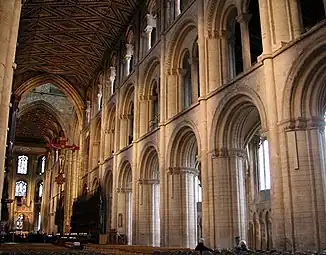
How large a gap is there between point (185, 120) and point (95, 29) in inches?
500

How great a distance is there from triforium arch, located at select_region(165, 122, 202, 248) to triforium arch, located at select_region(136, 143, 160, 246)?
2.19 meters

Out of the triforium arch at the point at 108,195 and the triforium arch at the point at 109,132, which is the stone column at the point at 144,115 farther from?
the triforium arch at the point at 109,132

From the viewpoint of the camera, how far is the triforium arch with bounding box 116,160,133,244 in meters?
22.9

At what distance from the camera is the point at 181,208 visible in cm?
1711

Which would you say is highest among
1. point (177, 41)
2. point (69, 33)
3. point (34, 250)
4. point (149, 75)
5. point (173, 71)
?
point (69, 33)

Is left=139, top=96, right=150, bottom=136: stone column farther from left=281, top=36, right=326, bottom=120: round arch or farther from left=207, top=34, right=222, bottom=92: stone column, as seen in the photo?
left=281, top=36, right=326, bottom=120: round arch

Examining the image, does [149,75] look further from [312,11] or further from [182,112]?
[312,11]

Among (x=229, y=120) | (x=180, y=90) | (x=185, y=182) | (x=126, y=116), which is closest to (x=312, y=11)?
(x=180, y=90)

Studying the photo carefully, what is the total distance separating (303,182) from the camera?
1027cm

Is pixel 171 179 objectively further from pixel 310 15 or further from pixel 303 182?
pixel 310 15

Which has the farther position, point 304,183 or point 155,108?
point 155,108

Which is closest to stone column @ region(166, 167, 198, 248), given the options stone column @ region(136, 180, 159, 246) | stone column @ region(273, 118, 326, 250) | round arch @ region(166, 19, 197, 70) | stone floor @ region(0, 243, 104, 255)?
stone column @ region(136, 180, 159, 246)

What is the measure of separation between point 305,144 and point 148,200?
440 inches

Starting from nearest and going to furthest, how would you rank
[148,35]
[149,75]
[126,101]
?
1. [149,75]
2. [148,35]
3. [126,101]
